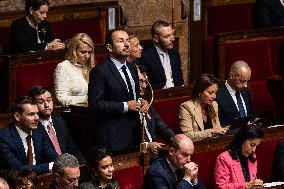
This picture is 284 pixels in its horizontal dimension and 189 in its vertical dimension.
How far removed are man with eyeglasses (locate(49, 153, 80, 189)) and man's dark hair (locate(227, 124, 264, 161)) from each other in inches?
31.6

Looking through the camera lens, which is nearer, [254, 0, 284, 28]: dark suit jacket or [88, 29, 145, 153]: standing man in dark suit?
[88, 29, 145, 153]: standing man in dark suit

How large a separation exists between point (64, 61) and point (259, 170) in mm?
998

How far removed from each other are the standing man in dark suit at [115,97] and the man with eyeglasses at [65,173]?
53 cm

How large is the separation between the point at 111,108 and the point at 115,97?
0.09m

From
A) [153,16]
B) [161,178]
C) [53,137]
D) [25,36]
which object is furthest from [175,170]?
[153,16]

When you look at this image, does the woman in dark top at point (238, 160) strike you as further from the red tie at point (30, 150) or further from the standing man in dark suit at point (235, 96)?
the red tie at point (30, 150)

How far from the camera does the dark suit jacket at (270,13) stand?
5.74 metres

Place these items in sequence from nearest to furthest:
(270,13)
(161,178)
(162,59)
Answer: (161,178) → (162,59) → (270,13)

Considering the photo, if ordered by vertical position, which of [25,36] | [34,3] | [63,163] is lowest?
[63,163]

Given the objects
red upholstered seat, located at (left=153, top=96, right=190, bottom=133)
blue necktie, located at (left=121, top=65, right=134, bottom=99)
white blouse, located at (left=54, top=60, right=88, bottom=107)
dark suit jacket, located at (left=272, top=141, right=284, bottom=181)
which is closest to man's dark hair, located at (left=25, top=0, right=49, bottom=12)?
white blouse, located at (left=54, top=60, right=88, bottom=107)

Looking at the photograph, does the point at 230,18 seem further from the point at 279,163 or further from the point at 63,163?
the point at 63,163

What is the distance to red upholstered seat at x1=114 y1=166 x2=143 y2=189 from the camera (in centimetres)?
379

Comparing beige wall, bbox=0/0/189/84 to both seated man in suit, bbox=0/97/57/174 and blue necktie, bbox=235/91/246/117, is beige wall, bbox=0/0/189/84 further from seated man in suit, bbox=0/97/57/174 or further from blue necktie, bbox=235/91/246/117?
seated man in suit, bbox=0/97/57/174

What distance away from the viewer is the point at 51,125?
158 inches
